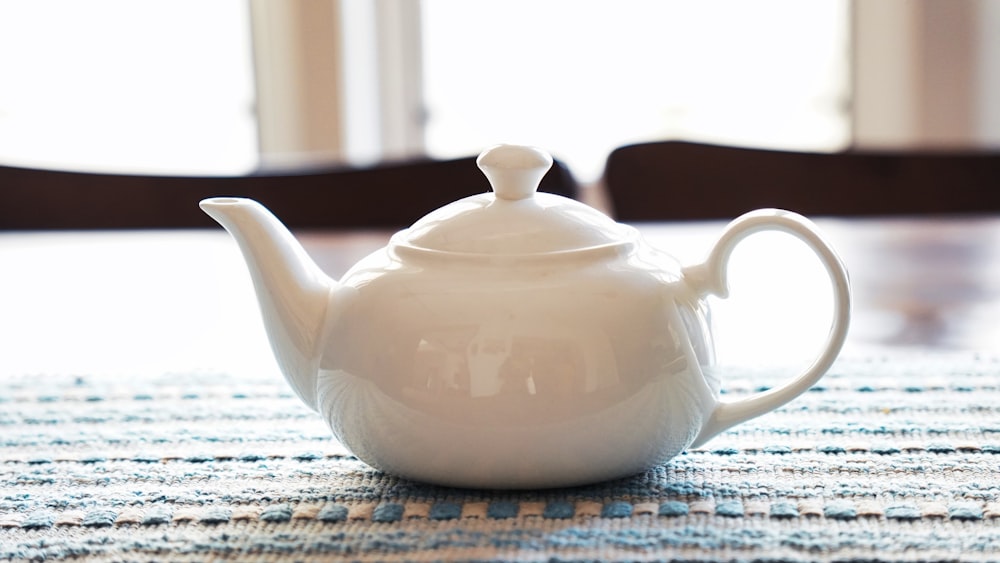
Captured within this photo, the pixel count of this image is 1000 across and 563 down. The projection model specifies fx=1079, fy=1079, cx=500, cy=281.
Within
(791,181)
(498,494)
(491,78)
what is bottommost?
(498,494)

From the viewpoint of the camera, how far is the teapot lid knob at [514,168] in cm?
49

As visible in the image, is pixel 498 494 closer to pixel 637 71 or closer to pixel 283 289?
pixel 283 289

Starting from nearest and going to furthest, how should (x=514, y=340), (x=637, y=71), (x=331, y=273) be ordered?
(x=514, y=340) → (x=331, y=273) → (x=637, y=71)

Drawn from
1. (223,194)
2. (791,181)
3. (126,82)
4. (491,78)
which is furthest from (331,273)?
(126,82)

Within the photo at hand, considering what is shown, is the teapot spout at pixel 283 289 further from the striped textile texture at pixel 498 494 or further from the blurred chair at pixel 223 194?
the blurred chair at pixel 223 194

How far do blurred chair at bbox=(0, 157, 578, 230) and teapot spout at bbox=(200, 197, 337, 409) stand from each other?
0.57m

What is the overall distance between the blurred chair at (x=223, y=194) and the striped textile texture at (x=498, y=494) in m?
0.47

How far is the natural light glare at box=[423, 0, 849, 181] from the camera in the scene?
2521 mm

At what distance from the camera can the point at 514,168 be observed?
19.4 inches

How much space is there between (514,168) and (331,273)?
0.58m

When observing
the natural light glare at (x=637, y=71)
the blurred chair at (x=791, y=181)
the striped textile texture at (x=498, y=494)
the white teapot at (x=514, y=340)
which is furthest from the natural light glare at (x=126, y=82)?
the white teapot at (x=514, y=340)

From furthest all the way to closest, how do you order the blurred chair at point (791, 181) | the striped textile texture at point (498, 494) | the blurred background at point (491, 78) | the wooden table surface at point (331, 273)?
the blurred background at point (491, 78), the blurred chair at point (791, 181), the wooden table surface at point (331, 273), the striped textile texture at point (498, 494)

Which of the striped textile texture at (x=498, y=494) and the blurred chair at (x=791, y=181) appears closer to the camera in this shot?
the striped textile texture at (x=498, y=494)

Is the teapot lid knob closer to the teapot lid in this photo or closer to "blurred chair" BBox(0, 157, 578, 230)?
the teapot lid
